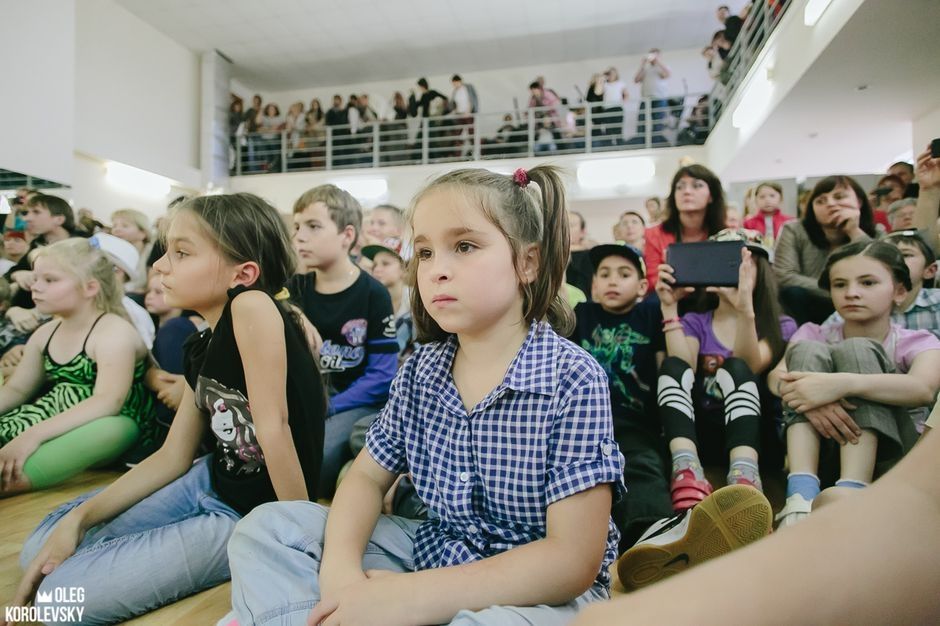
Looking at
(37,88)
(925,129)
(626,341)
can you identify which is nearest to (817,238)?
(626,341)

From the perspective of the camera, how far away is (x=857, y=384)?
134 cm

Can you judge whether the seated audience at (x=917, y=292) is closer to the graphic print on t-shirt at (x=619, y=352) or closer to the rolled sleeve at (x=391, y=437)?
the graphic print on t-shirt at (x=619, y=352)

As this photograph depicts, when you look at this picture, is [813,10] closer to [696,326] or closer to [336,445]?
[696,326]

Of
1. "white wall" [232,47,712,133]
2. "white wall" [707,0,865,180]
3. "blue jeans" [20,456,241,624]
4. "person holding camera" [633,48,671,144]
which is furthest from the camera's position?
"white wall" [232,47,712,133]

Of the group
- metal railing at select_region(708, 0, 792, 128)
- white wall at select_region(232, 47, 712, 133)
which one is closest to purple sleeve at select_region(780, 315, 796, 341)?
metal railing at select_region(708, 0, 792, 128)

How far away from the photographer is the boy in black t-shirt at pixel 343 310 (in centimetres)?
184

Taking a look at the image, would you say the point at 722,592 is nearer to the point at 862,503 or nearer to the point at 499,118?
the point at 862,503

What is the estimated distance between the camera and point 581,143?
306 inches

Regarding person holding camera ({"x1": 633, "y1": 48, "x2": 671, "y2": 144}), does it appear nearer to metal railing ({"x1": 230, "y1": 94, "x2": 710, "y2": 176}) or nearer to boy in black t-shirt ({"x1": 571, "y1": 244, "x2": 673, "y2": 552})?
metal railing ({"x1": 230, "y1": 94, "x2": 710, "y2": 176})

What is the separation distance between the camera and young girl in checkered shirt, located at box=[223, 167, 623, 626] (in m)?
0.65

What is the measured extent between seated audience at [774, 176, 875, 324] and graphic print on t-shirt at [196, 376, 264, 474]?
6.45ft

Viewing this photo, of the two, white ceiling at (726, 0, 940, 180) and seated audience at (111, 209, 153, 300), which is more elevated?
white ceiling at (726, 0, 940, 180)

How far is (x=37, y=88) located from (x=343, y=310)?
3212mm

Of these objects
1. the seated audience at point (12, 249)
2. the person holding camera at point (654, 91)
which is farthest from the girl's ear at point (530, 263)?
the person holding camera at point (654, 91)
